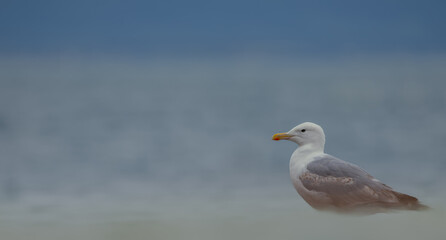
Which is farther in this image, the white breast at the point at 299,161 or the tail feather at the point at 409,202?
the white breast at the point at 299,161

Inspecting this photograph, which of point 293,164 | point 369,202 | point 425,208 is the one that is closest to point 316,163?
point 293,164

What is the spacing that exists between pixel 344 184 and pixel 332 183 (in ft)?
0.15

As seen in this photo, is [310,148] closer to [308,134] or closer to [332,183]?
[308,134]

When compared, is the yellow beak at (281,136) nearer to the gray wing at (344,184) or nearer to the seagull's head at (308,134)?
the seagull's head at (308,134)

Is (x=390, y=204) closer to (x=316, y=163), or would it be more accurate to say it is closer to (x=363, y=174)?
(x=363, y=174)

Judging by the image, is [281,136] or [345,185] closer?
[345,185]

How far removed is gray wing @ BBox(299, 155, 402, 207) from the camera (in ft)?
7.32

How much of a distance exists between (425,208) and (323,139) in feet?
1.58

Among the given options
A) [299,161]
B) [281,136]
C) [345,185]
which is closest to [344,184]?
[345,185]

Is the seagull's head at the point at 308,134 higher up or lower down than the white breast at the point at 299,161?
higher up

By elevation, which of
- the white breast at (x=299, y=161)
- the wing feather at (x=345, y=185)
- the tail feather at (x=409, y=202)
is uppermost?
the white breast at (x=299, y=161)

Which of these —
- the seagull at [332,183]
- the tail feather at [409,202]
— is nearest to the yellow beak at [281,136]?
the seagull at [332,183]

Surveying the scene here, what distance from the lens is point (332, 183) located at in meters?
2.28

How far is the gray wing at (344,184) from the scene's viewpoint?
2232 mm
